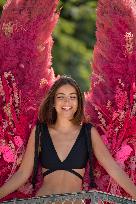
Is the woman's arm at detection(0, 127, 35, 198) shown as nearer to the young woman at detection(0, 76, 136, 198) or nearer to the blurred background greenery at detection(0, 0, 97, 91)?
the young woman at detection(0, 76, 136, 198)

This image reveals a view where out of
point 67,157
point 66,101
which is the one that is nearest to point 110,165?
point 67,157

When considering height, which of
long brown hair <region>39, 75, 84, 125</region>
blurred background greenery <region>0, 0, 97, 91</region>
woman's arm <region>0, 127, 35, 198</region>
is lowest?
woman's arm <region>0, 127, 35, 198</region>

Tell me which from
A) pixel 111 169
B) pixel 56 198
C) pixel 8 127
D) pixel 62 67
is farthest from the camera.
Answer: pixel 62 67

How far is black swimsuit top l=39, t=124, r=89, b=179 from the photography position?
450 cm

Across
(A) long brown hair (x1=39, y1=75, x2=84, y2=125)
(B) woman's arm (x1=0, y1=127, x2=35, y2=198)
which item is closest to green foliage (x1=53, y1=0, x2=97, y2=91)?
(A) long brown hair (x1=39, y1=75, x2=84, y2=125)

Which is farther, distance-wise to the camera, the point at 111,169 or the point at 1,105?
the point at 1,105

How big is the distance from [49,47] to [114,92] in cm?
59

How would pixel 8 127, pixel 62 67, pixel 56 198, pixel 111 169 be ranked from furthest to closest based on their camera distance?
pixel 62 67
pixel 8 127
pixel 111 169
pixel 56 198

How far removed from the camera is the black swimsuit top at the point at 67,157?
4.50m

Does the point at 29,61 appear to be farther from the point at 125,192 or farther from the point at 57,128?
the point at 125,192

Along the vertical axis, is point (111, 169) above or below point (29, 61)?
below

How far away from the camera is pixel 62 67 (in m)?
10.1

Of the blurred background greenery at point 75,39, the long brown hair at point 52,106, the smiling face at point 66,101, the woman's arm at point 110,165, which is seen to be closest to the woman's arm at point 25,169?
the long brown hair at point 52,106

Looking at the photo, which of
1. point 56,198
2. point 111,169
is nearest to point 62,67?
point 111,169
